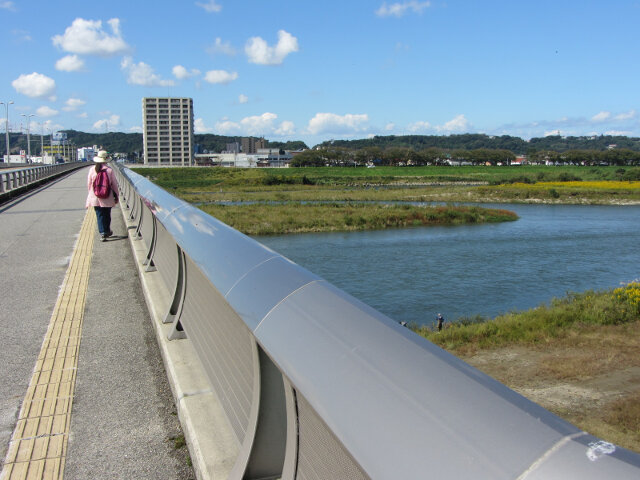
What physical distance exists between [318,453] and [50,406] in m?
2.67

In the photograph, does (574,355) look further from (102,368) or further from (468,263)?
(468,263)

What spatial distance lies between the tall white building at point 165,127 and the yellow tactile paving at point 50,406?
144 meters

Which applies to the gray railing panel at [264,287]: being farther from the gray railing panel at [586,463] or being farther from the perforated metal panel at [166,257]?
the perforated metal panel at [166,257]

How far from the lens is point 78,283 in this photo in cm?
780

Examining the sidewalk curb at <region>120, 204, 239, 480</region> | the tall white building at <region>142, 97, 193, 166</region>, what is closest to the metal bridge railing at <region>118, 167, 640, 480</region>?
the sidewalk curb at <region>120, 204, 239, 480</region>

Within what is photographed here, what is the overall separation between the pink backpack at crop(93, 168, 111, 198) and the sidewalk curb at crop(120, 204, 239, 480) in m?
6.72

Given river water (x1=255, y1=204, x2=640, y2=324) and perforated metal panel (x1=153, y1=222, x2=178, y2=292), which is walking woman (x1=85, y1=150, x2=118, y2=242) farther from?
river water (x1=255, y1=204, x2=640, y2=324)

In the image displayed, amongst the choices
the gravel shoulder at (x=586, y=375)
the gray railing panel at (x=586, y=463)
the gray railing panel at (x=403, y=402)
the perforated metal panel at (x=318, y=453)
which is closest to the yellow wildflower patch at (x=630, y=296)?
the gravel shoulder at (x=586, y=375)

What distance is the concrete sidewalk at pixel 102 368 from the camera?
3322 mm

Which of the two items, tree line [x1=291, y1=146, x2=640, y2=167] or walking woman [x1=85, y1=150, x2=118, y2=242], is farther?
tree line [x1=291, y1=146, x2=640, y2=167]

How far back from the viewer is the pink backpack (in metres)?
11.3

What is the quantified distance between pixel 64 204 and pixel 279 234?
18181 mm

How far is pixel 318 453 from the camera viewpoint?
77.9 inches

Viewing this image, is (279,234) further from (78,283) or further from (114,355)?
(114,355)
